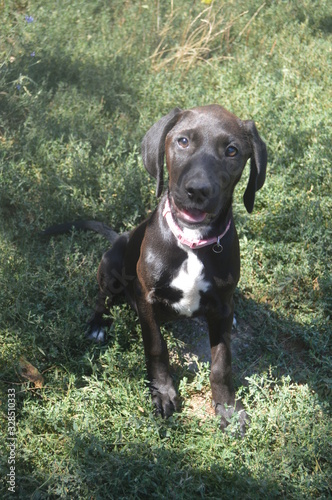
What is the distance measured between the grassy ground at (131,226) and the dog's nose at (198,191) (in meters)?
1.12

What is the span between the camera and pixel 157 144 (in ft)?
10.3

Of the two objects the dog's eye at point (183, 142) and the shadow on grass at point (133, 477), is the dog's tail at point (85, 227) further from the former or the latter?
the shadow on grass at point (133, 477)

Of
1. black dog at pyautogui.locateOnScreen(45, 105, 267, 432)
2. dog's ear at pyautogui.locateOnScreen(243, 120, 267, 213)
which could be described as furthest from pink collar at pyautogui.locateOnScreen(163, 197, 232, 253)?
dog's ear at pyautogui.locateOnScreen(243, 120, 267, 213)

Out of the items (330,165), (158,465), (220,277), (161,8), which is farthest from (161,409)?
(161,8)

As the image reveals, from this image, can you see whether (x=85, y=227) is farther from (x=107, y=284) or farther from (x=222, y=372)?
(x=222, y=372)

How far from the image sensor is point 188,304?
3.23m

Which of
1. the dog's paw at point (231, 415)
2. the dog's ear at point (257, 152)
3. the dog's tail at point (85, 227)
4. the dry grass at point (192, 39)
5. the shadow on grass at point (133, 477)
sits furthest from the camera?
the dry grass at point (192, 39)

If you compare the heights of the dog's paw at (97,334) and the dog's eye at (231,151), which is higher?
the dog's eye at (231,151)

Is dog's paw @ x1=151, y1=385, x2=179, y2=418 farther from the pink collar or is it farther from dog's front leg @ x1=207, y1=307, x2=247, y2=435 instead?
the pink collar

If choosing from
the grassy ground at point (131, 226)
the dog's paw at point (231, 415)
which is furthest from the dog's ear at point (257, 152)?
the dog's paw at point (231, 415)

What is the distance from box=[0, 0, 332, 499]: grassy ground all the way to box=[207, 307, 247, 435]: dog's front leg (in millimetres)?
95

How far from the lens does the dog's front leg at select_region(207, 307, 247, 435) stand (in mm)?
3324

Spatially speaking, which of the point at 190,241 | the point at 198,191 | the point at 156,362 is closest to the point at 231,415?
the point at 156,362

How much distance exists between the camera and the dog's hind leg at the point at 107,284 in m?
3.82
